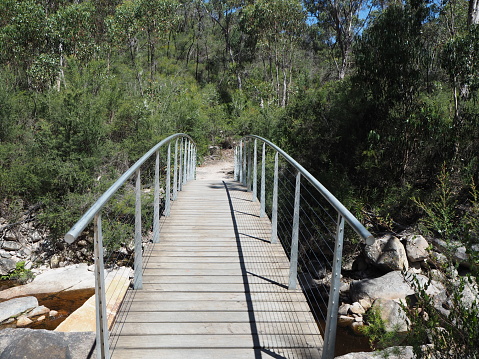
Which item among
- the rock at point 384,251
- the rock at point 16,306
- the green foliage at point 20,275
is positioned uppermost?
the rock at point 384,251

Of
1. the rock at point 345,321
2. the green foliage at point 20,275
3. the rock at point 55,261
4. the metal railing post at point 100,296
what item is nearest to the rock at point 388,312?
the rock at point 345,321

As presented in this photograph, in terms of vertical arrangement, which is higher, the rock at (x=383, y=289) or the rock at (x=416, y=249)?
the rock at (x=416, y=249)

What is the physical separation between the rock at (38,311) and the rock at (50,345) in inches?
237

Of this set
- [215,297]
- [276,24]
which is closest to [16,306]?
[215,297]

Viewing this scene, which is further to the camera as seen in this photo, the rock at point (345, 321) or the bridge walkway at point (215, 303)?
the rock at point (345, 321)

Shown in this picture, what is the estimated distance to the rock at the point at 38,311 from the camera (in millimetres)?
8791

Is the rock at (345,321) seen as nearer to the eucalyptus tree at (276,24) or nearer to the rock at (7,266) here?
the rock at (7,266)

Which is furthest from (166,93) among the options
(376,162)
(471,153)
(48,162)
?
(471,153)

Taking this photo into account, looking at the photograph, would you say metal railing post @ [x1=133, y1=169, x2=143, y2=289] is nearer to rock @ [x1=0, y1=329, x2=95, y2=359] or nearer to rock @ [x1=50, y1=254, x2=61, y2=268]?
rock @ [x1=0, y1=329, x2=95, y2=359]

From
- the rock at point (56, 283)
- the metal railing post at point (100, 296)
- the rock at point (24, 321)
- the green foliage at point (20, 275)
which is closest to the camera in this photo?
the metal railing post at point (100, 296)

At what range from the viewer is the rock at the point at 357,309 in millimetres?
9023

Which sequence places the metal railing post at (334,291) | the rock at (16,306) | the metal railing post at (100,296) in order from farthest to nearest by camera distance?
the rock at (16,306)
the metal railing post at (334,291)
the metal railing post at (100,296)

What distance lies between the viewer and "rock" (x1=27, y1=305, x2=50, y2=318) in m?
8.79

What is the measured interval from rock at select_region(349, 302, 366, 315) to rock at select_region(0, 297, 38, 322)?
739 centimetres
